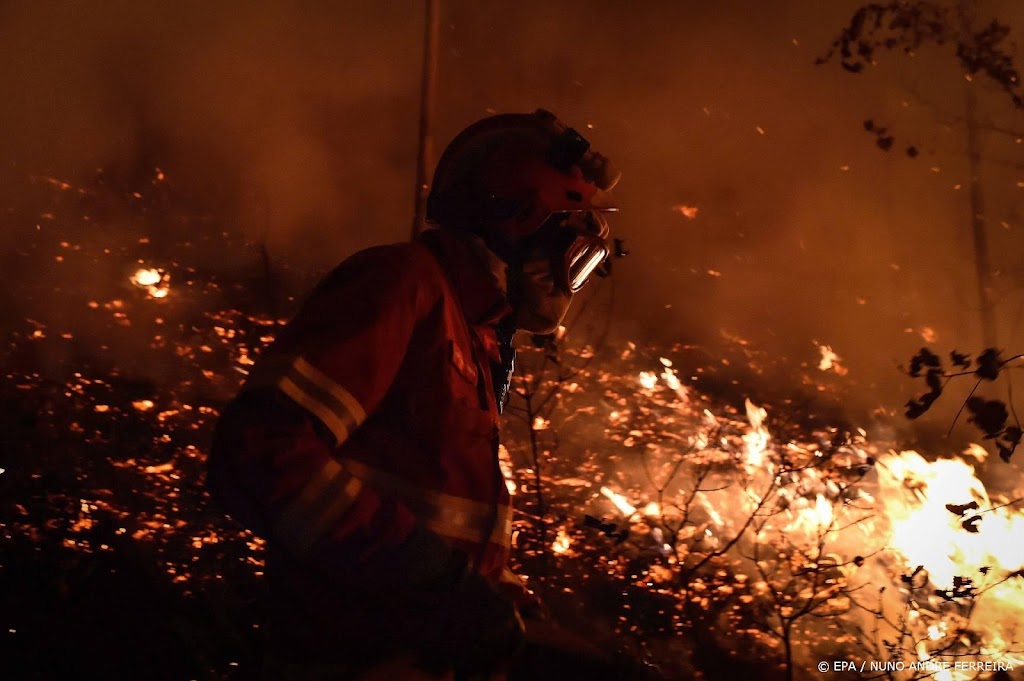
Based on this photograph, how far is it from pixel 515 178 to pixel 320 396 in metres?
1.27

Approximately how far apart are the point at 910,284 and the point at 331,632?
364 inches

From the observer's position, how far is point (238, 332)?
648cm

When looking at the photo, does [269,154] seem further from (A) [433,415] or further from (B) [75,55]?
(A) [433,415]

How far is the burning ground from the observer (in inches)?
196

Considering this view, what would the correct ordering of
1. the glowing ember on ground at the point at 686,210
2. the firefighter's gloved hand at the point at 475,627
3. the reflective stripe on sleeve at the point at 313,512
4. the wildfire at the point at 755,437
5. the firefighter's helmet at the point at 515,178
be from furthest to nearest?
the glowing ember on ground at the point at 686,210 → the wildfire at the point at 755,437 → the firefighter's helmet at the point at 515,178 → the firefighter's gloved hand at the point at 475,627 → the reflective stripe on sleeve at the point at 313,512

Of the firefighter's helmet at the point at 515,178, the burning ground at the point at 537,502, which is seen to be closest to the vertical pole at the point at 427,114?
the burning ground at the point at 537,502

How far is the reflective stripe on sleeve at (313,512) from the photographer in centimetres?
170

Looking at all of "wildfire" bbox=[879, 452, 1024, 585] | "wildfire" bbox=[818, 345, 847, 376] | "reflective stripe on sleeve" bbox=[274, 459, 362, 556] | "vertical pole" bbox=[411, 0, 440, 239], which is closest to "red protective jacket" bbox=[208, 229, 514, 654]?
"reflective stripe on sleeve" bbox=[274, 459, 362, 556]

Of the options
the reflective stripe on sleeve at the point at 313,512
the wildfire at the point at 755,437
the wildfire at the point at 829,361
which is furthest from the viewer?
the wildfire at the point at 829,361

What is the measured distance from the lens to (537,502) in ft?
20.1

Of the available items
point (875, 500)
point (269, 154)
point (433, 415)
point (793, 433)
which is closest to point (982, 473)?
point (875, 500)

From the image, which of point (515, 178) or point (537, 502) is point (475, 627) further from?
point (537, 502)

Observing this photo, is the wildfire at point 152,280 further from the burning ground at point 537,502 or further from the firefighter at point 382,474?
the firefighter at point 382,474

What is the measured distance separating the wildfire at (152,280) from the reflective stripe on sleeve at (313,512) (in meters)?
5.19
